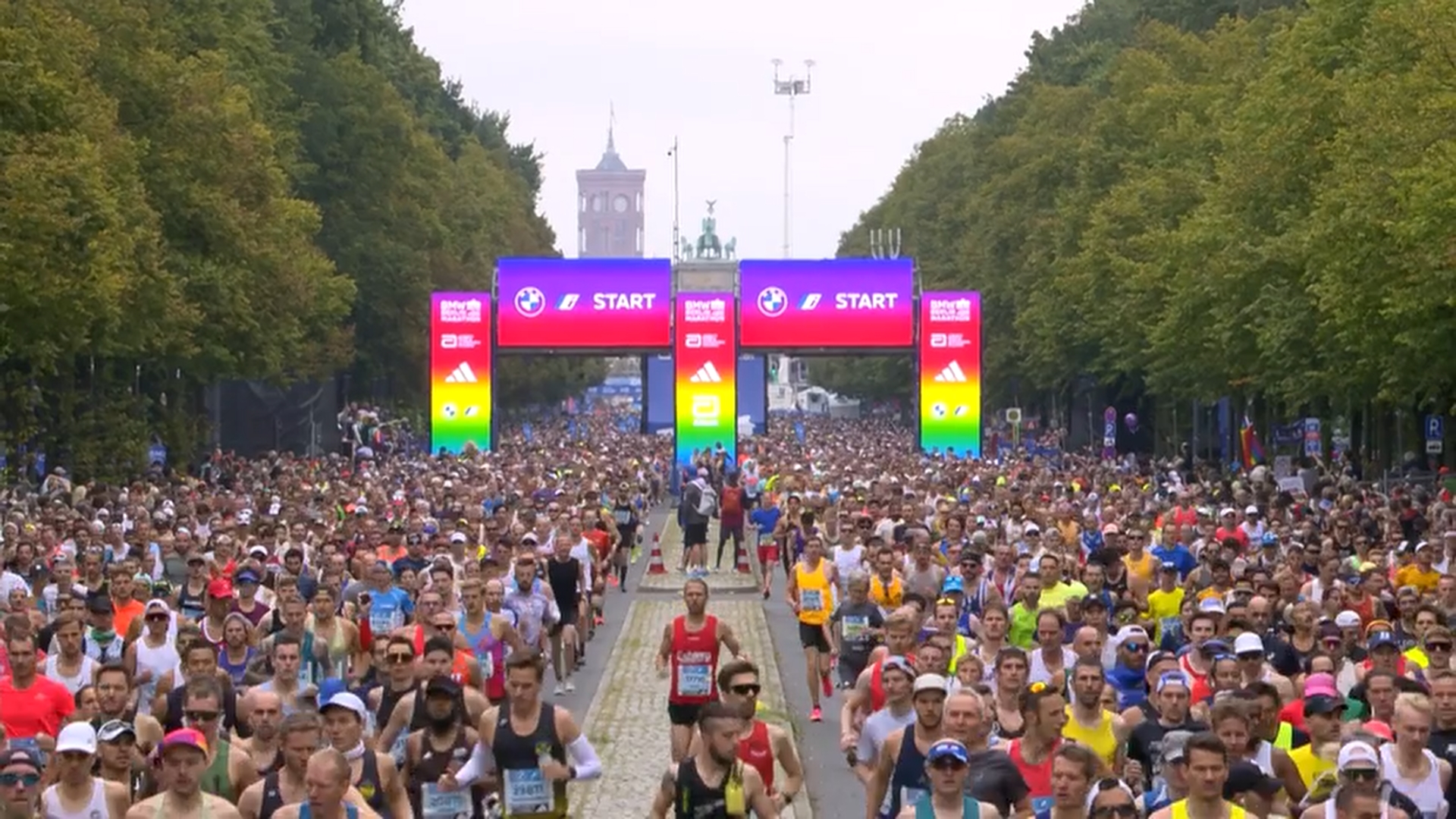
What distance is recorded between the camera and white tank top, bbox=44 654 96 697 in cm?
1625

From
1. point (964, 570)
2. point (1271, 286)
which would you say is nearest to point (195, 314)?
point (1271, 286)

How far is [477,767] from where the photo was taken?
12.9m

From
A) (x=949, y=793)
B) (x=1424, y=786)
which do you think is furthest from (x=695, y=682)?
(x=949, y=793)

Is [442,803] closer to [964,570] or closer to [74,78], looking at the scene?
[964,570]

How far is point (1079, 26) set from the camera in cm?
11262

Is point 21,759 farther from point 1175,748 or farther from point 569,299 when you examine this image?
point 569,299

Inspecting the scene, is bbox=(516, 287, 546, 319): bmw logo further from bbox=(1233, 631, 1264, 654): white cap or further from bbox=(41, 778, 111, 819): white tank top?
bbox=(41, 778, 111, 819): white tank top

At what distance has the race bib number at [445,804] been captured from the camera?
12938 mm

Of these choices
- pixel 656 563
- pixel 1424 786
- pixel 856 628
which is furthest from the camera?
pixel 656 563

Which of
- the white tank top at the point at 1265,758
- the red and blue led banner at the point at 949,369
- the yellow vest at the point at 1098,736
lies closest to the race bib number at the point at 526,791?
the yellow vest at the point at 1098,736

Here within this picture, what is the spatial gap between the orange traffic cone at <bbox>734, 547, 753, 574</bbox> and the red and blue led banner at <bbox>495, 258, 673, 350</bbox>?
16027 mm

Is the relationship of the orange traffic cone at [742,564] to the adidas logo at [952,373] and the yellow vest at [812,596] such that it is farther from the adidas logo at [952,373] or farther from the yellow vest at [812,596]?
the yellow vest at [812,596]

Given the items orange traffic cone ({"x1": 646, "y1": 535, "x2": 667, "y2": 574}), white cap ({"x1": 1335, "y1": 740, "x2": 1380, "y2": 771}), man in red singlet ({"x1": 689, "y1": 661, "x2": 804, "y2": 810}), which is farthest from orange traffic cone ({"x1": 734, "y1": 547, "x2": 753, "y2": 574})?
white cap ({"x1": 1335, "y1": 740, "x2": 1380, "y2": 771})

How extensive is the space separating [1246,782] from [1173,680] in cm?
181
